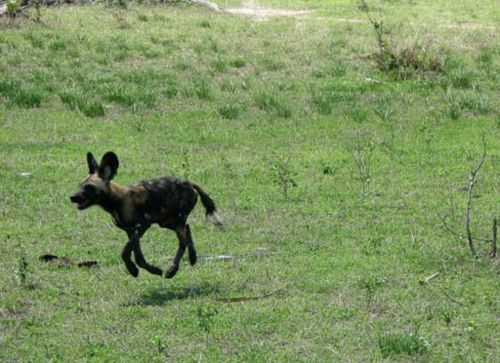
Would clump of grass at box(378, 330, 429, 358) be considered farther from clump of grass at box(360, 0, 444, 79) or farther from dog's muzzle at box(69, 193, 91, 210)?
clump of grass at box(360, 0, 444, 79)

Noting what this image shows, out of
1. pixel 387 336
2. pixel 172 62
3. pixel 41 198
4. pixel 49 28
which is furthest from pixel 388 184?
pixel 49 28

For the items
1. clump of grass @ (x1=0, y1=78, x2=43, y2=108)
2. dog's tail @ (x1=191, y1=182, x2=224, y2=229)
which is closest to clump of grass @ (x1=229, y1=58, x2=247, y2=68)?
clump of grass @ (x1=0, y1=78, x2=43, y2=108)

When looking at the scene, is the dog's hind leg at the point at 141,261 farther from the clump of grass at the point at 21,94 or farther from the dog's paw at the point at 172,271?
the clump of grass at the point at 21,94

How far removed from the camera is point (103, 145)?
44.2 ft

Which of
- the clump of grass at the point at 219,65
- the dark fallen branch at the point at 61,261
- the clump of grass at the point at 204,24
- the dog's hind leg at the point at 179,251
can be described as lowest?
the clump of grass at the point at 204,24

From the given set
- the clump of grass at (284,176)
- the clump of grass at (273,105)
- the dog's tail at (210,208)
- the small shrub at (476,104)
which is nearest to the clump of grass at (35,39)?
the clump of grass at (273,105)

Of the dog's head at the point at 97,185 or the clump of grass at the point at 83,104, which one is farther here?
the clump of grass at the point at 83,104

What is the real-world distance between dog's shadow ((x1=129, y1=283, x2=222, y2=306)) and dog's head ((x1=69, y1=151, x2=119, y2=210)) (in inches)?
32.5

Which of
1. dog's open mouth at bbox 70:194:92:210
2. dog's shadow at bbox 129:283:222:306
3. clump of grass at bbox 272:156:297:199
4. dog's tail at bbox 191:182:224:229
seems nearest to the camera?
dog's open mouth at bbox 70:194:92:210

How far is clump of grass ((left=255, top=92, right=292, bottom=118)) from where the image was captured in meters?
14.9

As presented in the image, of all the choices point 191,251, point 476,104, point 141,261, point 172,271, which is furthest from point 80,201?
point 476,104

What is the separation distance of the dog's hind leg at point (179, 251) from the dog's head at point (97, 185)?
800 mm

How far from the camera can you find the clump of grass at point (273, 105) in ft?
48.7

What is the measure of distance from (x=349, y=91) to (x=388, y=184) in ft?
14.8
